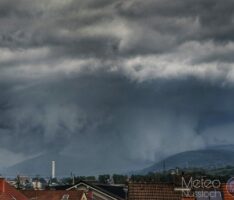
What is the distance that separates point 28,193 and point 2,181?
85.0 ft

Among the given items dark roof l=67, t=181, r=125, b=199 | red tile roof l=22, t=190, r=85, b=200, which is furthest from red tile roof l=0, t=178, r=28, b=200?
dark roof l=67, t=181, r=125, b=199

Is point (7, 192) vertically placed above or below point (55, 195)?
below

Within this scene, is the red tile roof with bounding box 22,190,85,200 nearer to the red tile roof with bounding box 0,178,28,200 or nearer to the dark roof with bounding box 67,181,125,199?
the dark roof with bounding box 67,181,125,199

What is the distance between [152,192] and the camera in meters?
98.5

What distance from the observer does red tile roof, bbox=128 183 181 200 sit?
95.4 meters

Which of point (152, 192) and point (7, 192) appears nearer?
point (152, 192)

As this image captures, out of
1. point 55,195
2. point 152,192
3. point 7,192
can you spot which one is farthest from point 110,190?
point 152,192

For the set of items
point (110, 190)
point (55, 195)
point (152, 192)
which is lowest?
point (152, 192)

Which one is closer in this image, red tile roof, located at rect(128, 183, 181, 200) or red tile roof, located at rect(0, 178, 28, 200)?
red tile roof, located at rect(128, 183, 181, 200)

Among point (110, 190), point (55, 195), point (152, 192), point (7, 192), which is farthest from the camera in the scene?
point (110, 190)

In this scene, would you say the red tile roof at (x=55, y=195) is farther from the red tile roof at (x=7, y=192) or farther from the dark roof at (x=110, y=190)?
the red tile roof at (x=7, y=192)

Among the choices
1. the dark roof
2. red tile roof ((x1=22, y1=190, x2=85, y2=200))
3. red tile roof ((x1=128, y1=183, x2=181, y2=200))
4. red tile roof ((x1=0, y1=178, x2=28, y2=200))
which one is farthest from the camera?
the dark roof

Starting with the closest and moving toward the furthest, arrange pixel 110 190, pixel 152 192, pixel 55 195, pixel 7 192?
pixel 152 192 → pixel 7 192 → pixel 55 195 → pixel 110 190

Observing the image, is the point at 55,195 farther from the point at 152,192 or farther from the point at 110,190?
the point at 152,192
